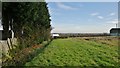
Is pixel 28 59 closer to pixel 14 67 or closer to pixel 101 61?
pixel 14 67

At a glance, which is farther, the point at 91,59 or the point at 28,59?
the point at 91,59

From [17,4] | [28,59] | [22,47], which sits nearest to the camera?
[28,59]

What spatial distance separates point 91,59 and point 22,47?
17.1ft

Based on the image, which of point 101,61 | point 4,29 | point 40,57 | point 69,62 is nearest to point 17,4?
point 4,29

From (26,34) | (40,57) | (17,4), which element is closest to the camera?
(40,57)

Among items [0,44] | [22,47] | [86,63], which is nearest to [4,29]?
[22,47]

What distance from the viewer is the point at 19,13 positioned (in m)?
15.9

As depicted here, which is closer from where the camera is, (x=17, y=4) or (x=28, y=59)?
(x=28, y=59)

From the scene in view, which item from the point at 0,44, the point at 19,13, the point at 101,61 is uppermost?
the point at 19,13

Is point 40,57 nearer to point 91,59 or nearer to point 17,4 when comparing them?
point 91,59

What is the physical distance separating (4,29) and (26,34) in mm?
2478

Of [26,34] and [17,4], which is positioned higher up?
[17,4]

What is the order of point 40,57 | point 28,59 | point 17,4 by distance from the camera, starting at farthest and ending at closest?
point 17,4
point 40,57
point 28,59

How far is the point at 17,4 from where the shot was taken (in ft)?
51.4
